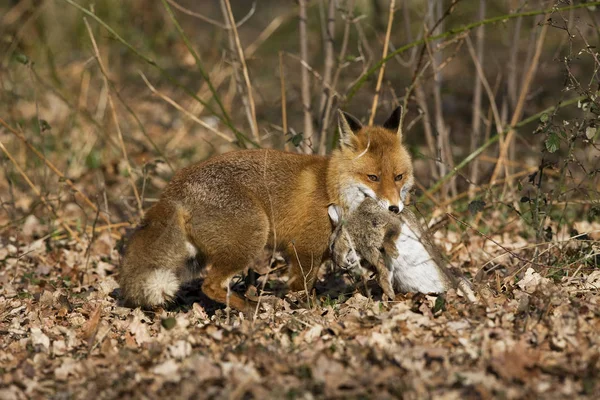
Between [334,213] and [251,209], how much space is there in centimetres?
72

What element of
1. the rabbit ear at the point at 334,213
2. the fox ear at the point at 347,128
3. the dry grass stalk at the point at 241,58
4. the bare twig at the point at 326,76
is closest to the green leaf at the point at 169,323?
the rabbit ear at the point at 334,213

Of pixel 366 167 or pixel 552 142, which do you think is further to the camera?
pixel 366 167

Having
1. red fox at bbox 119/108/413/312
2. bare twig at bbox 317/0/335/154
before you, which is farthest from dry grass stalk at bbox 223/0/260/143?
red fox at bbox 119/108/413/312

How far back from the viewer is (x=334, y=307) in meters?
5.48

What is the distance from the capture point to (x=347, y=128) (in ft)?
19.4

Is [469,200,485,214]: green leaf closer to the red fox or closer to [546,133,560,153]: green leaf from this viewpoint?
the red fox

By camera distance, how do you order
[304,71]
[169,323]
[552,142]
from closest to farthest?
[169,323] → [552,142] → [304,71]

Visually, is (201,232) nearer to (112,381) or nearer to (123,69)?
(112,381)

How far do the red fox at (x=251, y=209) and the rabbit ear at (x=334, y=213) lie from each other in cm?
4

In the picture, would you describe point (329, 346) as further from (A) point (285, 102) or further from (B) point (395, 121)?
(A) point (285, 102)

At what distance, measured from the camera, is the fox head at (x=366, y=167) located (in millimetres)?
5672

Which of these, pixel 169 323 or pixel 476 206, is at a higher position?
pixel 476 206

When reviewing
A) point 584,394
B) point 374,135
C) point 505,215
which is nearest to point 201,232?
point 374,135

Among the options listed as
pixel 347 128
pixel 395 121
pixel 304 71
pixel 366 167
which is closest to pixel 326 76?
pixel 304 71
